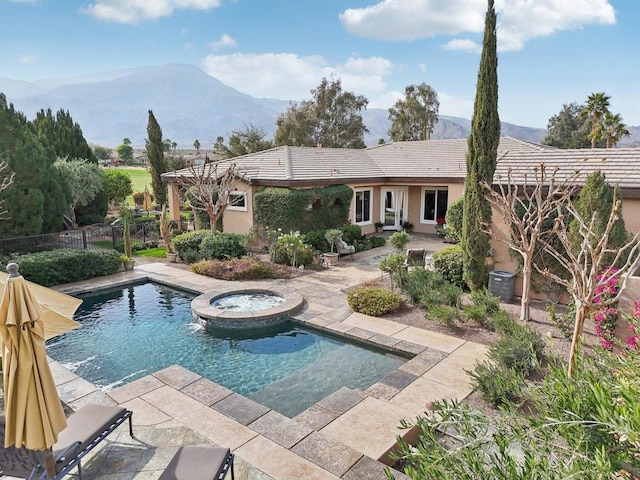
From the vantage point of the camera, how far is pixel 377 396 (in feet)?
24.4

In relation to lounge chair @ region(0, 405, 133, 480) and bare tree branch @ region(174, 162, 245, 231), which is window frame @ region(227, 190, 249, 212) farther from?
lounge chair @ region(0, 405, 133, 480)

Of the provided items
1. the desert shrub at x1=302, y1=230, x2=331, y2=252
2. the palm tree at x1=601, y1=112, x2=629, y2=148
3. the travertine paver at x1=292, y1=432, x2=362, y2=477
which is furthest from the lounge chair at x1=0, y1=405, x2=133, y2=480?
the palm tree at x1=601, y1=112, x2=629, y2=148

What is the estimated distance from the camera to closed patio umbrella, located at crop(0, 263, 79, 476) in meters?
4.18

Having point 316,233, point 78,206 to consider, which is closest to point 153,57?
point 78,206

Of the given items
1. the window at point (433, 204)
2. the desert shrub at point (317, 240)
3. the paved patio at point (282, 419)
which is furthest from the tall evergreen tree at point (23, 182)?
the window at point (433, 204)

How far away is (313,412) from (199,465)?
2.53 metres

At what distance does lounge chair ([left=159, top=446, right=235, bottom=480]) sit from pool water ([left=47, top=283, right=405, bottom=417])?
2.53 meters

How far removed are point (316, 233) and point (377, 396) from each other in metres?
12.6

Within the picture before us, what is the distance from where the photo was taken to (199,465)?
4.73 meters

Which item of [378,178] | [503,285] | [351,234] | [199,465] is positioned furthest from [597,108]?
[199,465]

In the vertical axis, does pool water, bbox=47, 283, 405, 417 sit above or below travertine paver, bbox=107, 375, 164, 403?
below

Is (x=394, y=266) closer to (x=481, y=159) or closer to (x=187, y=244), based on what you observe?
(x=481, y=159)

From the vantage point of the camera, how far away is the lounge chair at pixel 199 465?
459 centimetres

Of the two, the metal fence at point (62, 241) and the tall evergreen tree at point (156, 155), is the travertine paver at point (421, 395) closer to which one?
the metal fence at point (62, 241)
